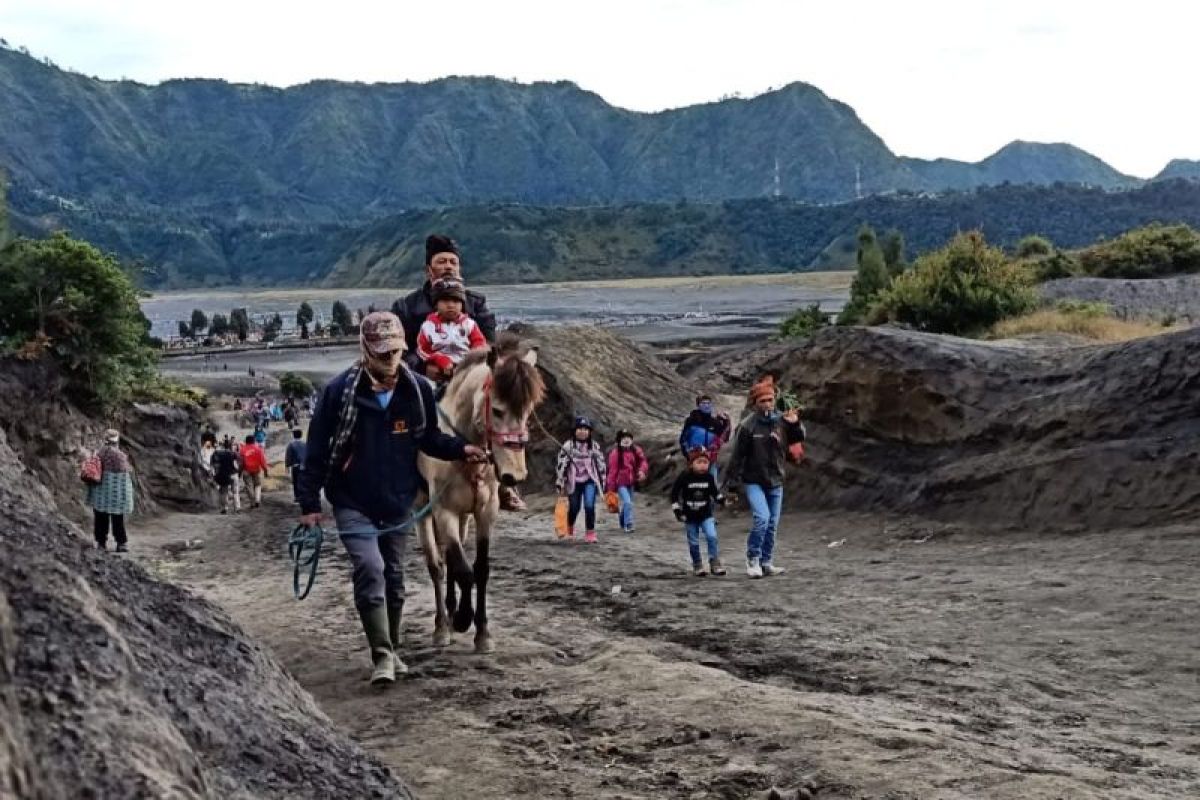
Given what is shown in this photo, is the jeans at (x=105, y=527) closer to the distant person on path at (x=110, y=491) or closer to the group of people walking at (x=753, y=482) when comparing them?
the distant person on path at (x=110, y=491)

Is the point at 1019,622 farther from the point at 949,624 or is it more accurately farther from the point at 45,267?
the point at 45,267

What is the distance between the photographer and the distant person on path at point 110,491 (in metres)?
16.9

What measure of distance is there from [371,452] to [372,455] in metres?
0.02

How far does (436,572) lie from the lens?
905 centimetres

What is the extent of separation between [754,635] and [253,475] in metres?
19.1

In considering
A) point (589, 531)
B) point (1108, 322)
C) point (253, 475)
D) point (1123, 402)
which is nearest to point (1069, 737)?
point (1123, 402)

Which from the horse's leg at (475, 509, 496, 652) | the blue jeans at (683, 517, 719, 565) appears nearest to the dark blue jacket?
the horse's leg at (475, 509, 496, 652)

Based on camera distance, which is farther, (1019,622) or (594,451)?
(594,451)

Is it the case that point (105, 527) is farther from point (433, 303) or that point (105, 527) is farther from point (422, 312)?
point (433, 303)

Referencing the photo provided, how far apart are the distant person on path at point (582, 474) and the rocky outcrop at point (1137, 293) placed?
18.0 m

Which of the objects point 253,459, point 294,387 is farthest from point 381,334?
point 294,387

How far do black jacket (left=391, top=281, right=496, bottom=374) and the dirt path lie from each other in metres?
2.32

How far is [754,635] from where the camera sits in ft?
29.1

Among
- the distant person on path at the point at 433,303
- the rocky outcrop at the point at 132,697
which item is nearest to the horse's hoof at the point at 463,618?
the distant person on path at the point at 433,303
